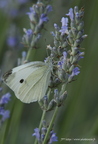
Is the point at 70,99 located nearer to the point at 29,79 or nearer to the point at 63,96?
the point at 29,79

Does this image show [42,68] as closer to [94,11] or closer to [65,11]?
[94,11]

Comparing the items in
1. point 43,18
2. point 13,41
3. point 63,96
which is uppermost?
point 13,41

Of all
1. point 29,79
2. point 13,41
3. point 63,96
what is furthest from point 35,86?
point 13,41

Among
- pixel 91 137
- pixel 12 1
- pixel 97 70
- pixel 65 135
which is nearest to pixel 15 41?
pixel 12 1

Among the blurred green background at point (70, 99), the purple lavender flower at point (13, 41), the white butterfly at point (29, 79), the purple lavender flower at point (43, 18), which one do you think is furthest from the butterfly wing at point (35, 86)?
the purple lavender flower at point (13, 41)

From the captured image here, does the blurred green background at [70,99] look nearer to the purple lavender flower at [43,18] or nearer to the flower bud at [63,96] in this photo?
the purple lavender flower at [43,18]

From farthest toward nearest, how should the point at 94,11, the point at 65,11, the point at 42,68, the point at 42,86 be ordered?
1. the point at 65,11
2. the point at 94,11
3. the point at 42,68
4. the point at 42,86

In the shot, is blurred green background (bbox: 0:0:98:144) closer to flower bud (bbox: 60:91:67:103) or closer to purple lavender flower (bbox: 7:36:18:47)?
purple lavender flower (bbox: 7:36:18:47)
